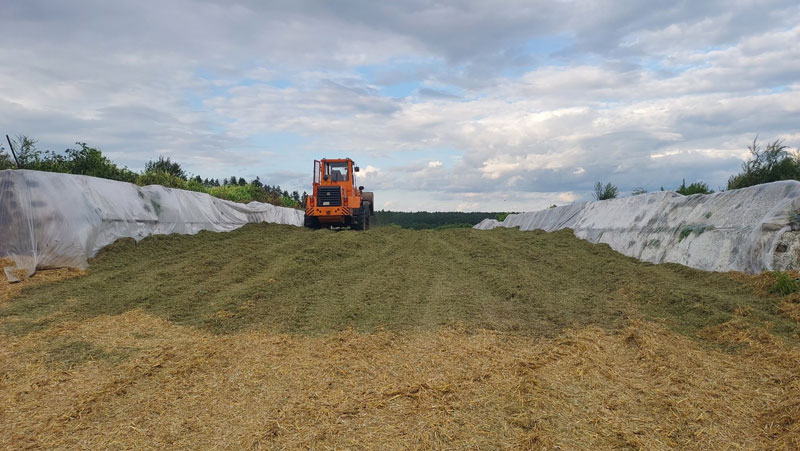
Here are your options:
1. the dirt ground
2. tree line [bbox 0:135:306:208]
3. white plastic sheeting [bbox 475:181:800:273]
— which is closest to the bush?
tree line [bbox 0:135:306:208]

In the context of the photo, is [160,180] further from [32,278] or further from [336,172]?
[32,278]

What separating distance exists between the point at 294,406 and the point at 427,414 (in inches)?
40.6

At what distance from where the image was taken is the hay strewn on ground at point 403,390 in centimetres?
327

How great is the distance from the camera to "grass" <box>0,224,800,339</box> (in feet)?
19.7

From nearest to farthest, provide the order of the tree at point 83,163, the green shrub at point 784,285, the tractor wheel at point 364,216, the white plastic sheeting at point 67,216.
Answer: the green shrub at point 784,285, the white plastic sheeting at point 67,216, the tree at point 83,163, the tractor wheel at point 364,216

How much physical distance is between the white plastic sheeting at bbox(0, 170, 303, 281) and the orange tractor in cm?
635

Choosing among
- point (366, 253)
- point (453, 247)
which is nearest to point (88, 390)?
point (366, 253)

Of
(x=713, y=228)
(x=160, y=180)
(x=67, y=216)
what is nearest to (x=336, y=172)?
(x=160, y=180)

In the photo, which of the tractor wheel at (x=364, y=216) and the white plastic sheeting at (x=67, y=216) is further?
the tractor wheel at (x=364, y=216)

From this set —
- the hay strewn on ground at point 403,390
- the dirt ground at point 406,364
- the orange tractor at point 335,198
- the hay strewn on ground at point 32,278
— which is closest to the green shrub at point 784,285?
the dirt ground at point 406,364

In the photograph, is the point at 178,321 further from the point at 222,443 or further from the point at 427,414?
the point at 427,414

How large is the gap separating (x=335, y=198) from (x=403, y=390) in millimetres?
15066

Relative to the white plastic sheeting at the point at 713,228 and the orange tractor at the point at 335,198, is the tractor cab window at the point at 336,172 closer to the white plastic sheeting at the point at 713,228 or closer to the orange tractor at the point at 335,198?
the orange tractor at the point at 335,198

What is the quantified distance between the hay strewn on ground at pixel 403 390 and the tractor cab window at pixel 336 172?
46.8 ft
